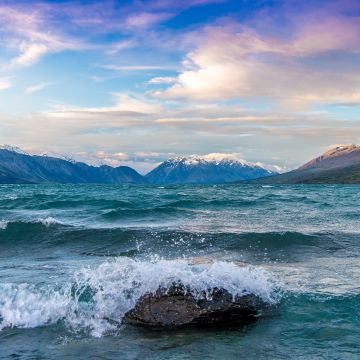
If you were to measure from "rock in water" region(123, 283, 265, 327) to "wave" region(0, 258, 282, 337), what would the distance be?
299 millimetres

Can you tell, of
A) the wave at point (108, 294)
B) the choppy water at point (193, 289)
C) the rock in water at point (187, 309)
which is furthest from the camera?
the wave at point (108, 294)

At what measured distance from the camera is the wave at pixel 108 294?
12930mm

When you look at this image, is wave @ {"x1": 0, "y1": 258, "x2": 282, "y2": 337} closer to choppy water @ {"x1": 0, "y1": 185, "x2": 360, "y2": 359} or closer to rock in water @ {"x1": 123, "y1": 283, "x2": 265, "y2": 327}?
choppy water @ {"x1": 0, "y1": 185, "x2": 360, "y2": 359}

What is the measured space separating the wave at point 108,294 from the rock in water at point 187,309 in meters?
0.30

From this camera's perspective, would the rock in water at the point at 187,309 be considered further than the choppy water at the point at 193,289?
Yes

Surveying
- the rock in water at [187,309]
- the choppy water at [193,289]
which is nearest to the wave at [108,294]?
the choppy water at [193,289]

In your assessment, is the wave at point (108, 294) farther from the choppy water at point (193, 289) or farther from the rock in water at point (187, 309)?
the rock in water at point (187, 309)

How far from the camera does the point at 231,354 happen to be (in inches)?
405

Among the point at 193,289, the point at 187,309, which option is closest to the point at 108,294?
the point at 193,289

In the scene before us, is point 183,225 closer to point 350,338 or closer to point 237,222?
point 237,222

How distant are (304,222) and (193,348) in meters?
29.3

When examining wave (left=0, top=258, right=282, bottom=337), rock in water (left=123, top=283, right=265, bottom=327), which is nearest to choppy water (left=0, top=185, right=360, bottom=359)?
wave (left=0, top=258, right=282, bottom=337)

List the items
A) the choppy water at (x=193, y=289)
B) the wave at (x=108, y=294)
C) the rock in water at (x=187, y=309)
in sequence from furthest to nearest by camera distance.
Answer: the wave at (x=108, y=294)
the rock in water at (x=187, y=309)
the choppy water at (x=193, y=289)

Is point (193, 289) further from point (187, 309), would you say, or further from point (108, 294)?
point (108, 294)
